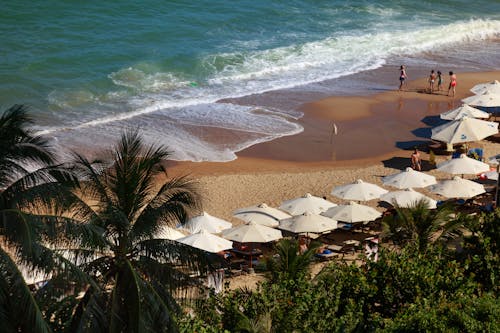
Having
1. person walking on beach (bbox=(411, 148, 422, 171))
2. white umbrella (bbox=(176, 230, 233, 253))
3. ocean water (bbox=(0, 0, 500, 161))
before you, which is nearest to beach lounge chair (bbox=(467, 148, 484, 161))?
A: person walking on beach (bbox=(411, 148, 422, 171))

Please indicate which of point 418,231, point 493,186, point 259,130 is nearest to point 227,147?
point 259,130

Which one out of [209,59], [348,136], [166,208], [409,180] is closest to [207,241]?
[166,208]

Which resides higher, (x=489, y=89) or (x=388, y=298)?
(x=489, y=89)

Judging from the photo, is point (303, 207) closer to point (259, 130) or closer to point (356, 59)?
point (259, 130)

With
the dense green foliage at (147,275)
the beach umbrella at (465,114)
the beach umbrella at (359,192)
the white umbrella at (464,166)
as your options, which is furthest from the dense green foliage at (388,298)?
the beach umbrella at (465,114)

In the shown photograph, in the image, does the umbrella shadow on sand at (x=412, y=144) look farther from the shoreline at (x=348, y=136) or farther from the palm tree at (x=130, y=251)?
the palm tree at (x=130, y=251)

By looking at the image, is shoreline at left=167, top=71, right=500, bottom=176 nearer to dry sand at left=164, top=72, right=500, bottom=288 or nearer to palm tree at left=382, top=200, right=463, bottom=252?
dry sand at left=164, top=72, right=500, bottom=288

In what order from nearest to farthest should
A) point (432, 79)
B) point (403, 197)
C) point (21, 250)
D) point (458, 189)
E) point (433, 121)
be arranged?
1. point (21, 250)
2. point (403, 197)
3. point (458, 189)
4. point (433, 121)
5. point (432, 79)

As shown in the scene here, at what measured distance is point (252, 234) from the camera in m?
18.8

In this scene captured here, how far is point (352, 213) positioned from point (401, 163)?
22.0ft

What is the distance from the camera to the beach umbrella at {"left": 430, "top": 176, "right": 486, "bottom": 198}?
21.1 metres

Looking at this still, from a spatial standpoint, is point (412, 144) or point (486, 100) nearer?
point (412, 144)

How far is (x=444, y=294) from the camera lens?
44.6ft

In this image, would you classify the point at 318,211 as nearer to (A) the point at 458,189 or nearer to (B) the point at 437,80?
(A) the point at 458,189
